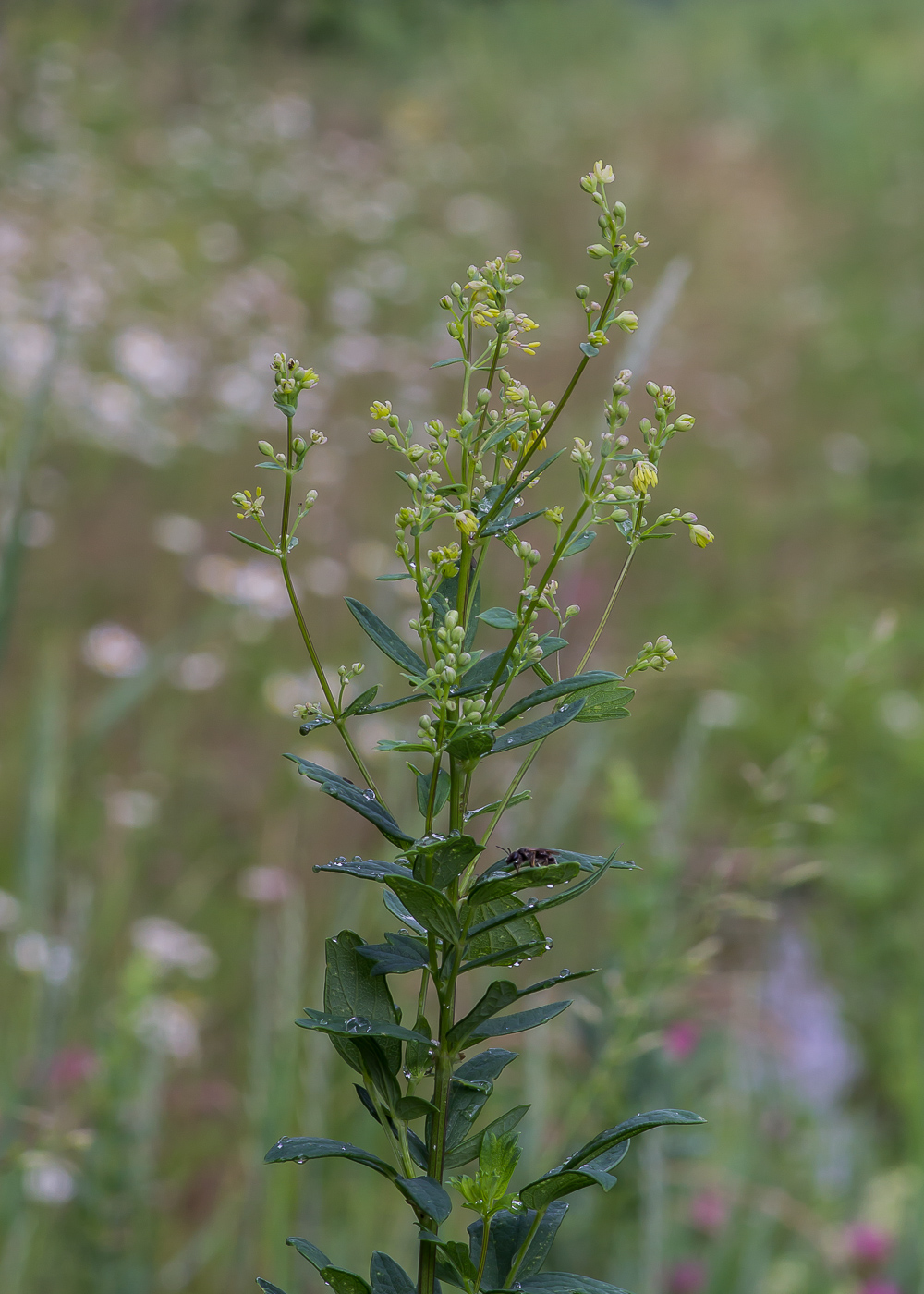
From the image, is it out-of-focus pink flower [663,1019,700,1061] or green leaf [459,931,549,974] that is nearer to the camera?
green leaf [459,931,549,974]

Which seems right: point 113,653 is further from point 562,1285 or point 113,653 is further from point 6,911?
point 562,1285

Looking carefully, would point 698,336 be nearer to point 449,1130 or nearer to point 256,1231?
point 256,1231

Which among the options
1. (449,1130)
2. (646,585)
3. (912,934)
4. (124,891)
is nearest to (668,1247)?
(124,891)

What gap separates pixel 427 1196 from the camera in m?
0.31

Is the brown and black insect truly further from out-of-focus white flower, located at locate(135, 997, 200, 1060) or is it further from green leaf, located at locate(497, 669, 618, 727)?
out-of-focus white flower, located at locate(135, 997, 200, 1060)

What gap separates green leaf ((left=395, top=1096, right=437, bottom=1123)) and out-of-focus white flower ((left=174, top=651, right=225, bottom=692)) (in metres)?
1.83

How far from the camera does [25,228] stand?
12.0ft

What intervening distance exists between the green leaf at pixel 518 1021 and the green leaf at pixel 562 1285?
65 mm

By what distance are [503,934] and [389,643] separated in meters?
0.10

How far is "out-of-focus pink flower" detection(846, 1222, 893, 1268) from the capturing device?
1367 mm

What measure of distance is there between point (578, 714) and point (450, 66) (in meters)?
8.25

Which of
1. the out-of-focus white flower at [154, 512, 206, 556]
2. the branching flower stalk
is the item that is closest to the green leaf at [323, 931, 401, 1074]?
the branching flower stalk

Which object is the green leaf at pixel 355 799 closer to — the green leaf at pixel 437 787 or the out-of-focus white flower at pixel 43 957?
the green leaf at pixel 437 787

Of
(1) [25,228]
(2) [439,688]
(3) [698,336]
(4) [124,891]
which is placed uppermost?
(3) [698,336]
